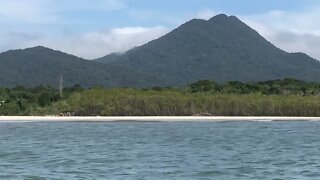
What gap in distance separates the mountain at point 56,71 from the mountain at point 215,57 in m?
8.99

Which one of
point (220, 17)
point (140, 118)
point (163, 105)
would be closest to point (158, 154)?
point (140, 118)

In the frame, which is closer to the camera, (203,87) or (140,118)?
(140,118)

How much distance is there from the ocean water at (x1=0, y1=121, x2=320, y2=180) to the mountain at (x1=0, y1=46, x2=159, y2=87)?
4874 centimetres

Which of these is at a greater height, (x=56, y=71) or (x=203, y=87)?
(x=56, y=71)

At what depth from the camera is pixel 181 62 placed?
10562cm

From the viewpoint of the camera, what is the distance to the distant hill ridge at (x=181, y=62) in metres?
82.1

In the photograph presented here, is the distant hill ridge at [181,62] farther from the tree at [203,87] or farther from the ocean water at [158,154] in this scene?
the ocean water at [158,154]

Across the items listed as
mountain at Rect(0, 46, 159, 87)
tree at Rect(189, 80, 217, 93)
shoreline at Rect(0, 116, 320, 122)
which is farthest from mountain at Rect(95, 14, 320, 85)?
shoreline at Rect(0, 116, 320, 122)

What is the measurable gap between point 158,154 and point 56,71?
65.4m

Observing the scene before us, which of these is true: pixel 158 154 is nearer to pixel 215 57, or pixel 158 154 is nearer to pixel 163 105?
pixel 163 105

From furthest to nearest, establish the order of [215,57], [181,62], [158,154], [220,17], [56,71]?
[220,17] → [215,57] → [181,62] → [56,71] → [158,154]

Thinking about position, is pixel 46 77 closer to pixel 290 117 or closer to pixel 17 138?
pixel 290 117

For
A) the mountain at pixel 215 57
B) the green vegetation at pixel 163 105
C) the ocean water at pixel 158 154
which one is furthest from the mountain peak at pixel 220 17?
the ocean water at pixel 158 154

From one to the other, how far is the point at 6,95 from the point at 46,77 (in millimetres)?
35270
